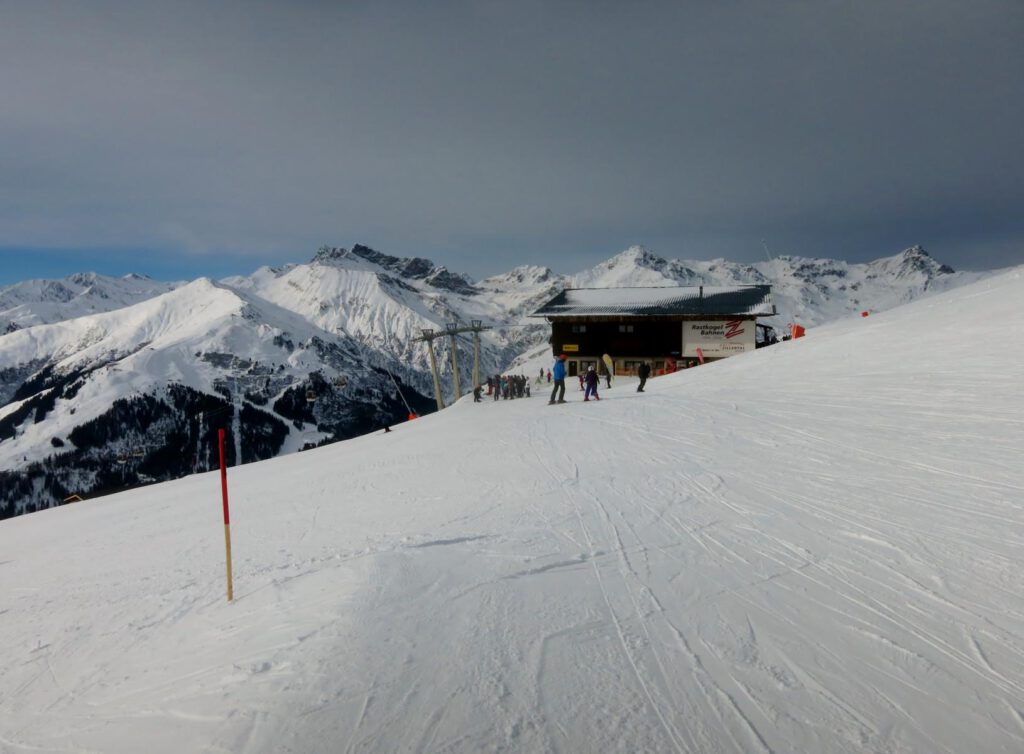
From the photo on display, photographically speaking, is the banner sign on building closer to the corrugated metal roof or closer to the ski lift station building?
the ski lift station building

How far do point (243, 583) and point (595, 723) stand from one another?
4.86 metres

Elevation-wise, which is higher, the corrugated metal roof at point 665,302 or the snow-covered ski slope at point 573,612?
the corrugated metal roof at point 665,302

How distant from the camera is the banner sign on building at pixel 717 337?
4653 cm

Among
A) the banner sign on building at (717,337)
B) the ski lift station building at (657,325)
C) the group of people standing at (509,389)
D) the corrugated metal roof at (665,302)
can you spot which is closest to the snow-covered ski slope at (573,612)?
the group of people standing at (509,389)

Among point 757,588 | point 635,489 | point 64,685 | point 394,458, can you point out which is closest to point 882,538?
point 757,588

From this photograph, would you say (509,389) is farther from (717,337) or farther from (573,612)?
(573,612)

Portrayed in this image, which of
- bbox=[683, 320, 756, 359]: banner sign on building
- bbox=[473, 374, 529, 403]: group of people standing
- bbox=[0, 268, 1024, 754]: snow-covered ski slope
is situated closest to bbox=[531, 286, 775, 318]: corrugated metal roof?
bbox=[683, 320, 756, 359]: banner sign on building

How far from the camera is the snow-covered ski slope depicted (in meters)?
3.65

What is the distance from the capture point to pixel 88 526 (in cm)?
1319

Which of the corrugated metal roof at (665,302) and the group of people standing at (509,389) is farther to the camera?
the corrugated metal roof at (665,302)

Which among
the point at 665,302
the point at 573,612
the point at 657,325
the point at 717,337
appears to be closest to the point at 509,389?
the point at 657,325

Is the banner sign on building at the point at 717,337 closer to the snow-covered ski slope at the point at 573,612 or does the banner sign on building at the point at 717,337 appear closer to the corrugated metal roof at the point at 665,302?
the corrugated metal roof at the point at 665,302

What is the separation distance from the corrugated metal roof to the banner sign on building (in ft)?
3.14

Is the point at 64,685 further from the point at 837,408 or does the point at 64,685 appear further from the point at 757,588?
the point at 837,408
